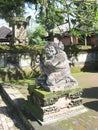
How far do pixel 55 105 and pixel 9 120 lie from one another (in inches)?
59.8

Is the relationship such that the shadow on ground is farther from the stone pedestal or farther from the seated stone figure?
the seated stone figure

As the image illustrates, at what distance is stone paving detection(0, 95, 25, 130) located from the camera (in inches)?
247

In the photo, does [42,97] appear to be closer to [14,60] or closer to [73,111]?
[73,111]

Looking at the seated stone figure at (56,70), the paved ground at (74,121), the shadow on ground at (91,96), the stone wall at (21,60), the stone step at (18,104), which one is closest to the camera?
the paved ground at (74,121)

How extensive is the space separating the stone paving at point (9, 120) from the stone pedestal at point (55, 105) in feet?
1.80

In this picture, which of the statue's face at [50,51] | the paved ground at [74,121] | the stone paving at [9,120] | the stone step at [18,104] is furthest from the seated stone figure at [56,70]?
the stone paving at [9,120]

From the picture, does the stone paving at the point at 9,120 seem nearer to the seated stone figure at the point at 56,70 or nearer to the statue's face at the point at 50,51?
the seated stone figure at the point at 56,70

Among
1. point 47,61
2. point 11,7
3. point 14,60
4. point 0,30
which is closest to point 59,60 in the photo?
point 47,61

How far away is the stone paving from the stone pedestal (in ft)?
1.80

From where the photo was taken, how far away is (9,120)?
677cm

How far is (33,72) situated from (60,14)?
12.0ft

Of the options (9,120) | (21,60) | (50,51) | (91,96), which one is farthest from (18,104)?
(21,60)

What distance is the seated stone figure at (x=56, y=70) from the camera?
6328mm

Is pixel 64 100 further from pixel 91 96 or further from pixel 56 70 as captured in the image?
pixel 91 96
